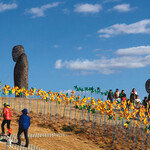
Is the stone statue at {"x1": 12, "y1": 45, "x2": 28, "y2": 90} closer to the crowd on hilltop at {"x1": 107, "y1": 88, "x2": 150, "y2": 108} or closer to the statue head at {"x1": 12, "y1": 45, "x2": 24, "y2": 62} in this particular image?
the statue head at {"x1": 12, "y1": 45, "x2": 24, "y2": 62}

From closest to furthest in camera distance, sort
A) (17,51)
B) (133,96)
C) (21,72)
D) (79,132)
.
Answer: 1. (79,132)
2. (133,96)
3. (21,72)
4. (17,51)

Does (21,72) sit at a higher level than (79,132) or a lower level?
higher

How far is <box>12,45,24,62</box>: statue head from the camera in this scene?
99.0 ft

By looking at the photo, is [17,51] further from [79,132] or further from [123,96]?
[79,132]

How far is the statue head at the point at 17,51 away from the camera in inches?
1188

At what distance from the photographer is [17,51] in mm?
30250

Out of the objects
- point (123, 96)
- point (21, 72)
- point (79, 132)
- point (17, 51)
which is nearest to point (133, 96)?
point (123, 96)

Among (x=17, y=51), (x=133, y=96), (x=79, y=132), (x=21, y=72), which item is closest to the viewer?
(x=79, y=132)

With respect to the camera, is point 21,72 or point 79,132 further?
point 21,72

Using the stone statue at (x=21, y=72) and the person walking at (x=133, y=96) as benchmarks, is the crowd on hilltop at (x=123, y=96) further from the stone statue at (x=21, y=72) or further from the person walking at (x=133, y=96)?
the stone statue at (x=21, y=72)

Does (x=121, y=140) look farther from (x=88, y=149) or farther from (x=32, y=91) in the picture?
(x=32, y=91)

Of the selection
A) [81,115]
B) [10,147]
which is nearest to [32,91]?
[81,115]

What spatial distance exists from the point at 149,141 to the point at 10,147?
28.8 feet

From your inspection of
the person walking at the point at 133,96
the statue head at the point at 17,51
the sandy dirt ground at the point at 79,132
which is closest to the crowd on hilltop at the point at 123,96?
the person walking at the point at 133,96
